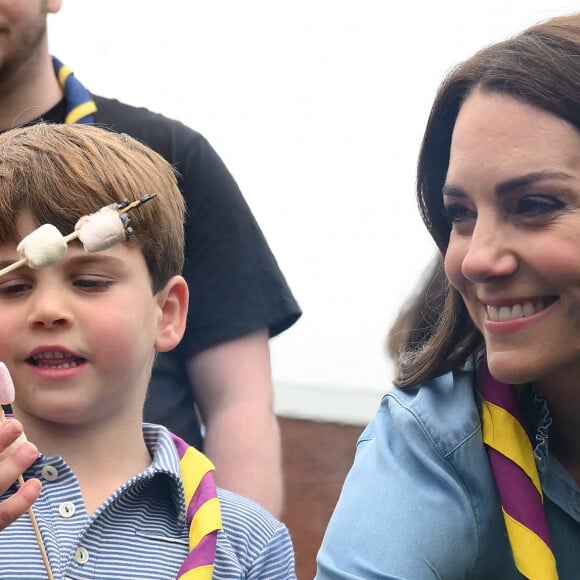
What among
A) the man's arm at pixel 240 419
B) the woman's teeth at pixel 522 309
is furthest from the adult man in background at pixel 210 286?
the woman's teeth at pixel 522 309

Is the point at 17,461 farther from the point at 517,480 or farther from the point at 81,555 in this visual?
the point at 517,480

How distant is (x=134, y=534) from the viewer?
240cm

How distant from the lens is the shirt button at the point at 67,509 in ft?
7.68

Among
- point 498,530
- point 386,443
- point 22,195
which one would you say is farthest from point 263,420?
point 22,195

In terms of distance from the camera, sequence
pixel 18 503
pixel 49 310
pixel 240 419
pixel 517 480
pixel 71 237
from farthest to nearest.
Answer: pixel 240 419, pixel 517 480, pixel 49 310, pixel 71 237, pixel 18 503

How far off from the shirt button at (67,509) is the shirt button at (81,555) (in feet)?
0.19

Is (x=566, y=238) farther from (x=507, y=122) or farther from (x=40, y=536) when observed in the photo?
(x=40, y=536)

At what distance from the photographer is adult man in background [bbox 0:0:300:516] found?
3.14 meters

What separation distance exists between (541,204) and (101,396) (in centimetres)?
82

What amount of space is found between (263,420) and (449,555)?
29.8 inches

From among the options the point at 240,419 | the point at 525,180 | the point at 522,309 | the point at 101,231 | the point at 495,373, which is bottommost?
the point at 240,419

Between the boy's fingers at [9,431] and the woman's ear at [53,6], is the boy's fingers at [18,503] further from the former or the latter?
the woman's ear at [53,6]

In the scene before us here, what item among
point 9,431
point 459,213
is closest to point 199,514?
point 9,431

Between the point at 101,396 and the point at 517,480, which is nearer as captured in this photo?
the point at 101,396
